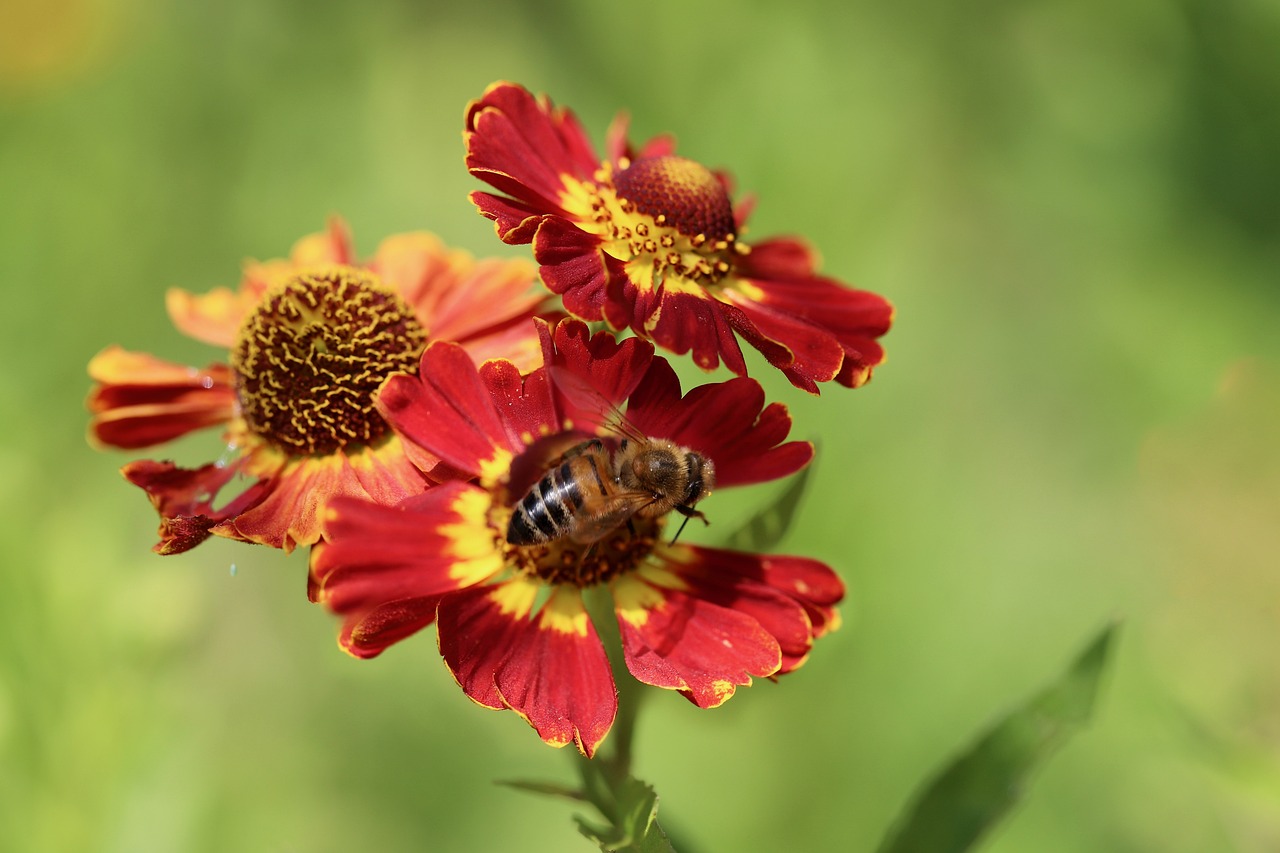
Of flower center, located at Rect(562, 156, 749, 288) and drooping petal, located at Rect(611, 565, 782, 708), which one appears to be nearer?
drooping petal, located at Rect(611, 565, 782, 708)

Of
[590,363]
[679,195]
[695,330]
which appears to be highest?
[679,195]

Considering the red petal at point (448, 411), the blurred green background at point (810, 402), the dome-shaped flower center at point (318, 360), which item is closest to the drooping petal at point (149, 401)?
the dome-shaped flower center at point (318, 360)

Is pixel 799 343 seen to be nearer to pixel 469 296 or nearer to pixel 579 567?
pixel 579 567

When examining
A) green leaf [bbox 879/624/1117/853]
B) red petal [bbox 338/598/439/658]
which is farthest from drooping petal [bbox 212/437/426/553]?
green leaf [bbox 879/624/1117/853]

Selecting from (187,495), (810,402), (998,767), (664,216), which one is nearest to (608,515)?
(664,216)

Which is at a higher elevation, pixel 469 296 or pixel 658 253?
pixel 658 253

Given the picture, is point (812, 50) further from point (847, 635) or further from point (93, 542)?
point (93, 542)

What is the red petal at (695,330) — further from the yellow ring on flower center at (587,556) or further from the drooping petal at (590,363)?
the yellow ring on flower center at (587,556)

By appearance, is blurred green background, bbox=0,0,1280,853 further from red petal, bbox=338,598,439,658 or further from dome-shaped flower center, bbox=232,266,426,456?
red petal, bbox=338,598,439,658
